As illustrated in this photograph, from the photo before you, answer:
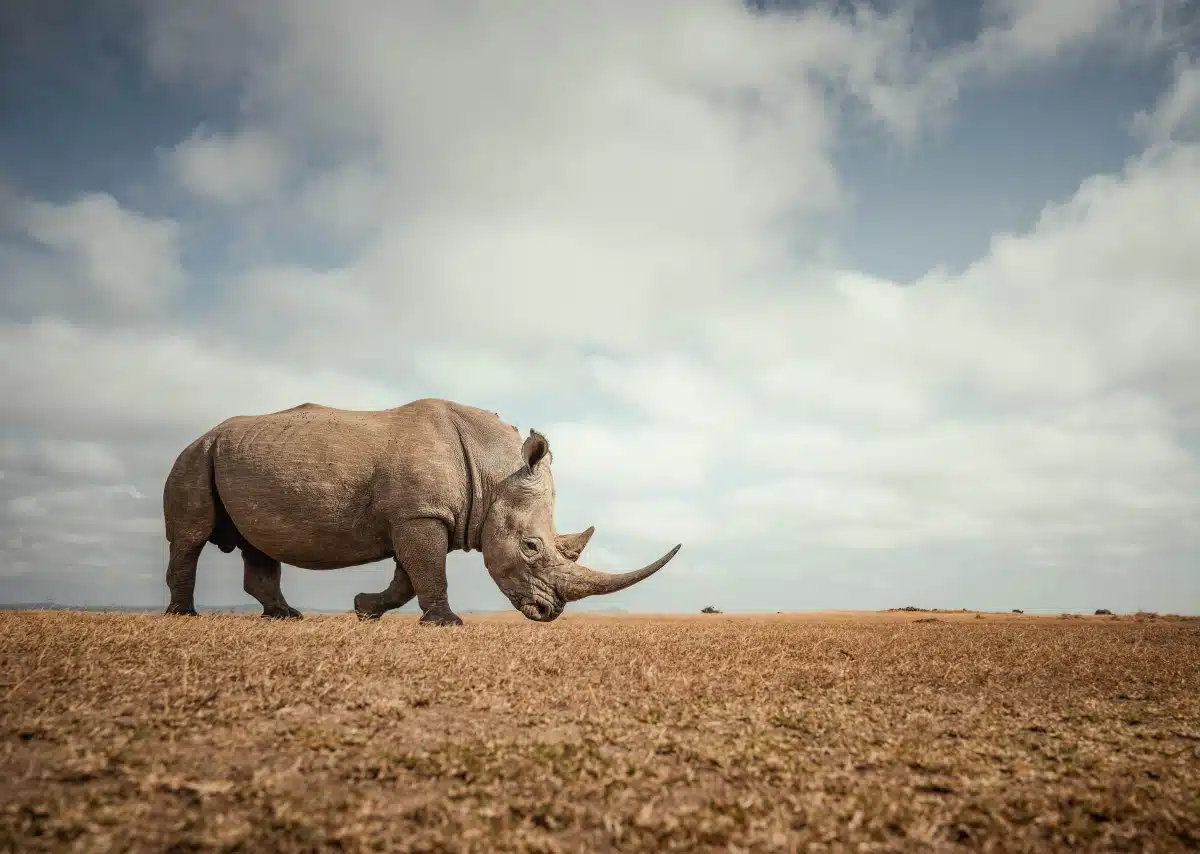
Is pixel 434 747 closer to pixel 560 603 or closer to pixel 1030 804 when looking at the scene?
pixel 1030 804

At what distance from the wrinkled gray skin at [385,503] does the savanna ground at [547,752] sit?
3.08m

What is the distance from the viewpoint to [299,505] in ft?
29.3

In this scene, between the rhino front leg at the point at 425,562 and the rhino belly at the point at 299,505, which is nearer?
the rhino front leg at the point at 425,562

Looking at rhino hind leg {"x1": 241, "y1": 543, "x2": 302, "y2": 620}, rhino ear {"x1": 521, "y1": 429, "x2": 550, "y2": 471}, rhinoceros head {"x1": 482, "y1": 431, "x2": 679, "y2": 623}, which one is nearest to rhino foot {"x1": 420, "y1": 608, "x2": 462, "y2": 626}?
rhinoceros head {"x1": 482, "y1": 431, "x2": 679, "y2": 623}

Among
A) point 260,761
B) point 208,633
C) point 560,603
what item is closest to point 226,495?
point 208,633

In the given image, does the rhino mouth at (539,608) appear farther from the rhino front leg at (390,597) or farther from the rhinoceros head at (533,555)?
the rhino front leg at (390,597)

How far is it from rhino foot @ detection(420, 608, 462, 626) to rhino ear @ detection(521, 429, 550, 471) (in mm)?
2069

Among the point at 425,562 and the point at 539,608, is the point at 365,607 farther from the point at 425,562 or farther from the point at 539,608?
the point at 539,608

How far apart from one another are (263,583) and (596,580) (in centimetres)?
512

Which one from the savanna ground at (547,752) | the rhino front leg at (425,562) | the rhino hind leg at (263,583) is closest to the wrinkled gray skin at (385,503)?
the rhino front leg at (425,562)

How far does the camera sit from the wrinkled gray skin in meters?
8.83

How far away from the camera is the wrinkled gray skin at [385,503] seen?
8.83 metres

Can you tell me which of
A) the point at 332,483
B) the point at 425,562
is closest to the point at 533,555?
the point at 425,562

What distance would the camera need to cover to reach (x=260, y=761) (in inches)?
119
